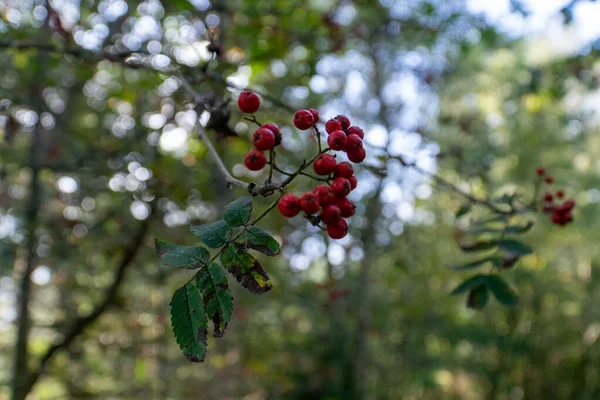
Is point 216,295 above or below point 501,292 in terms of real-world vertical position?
below

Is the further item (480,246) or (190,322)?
(480,246)

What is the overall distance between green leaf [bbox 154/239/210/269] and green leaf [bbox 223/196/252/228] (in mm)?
77

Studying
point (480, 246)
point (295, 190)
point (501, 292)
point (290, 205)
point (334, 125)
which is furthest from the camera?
point (295, 190)

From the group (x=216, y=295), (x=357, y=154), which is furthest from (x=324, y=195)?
(x=216, y=295)

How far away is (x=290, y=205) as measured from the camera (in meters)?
0.82

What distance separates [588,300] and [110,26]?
244 inches

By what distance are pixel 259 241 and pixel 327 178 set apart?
0.53ft

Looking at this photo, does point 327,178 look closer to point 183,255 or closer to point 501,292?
point 183,255

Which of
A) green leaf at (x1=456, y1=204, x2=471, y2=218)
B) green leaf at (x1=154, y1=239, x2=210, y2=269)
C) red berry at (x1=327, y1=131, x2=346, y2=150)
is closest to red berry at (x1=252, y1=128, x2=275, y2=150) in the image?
red berry at (x1=327, y1=131, x2=346, y2=150)

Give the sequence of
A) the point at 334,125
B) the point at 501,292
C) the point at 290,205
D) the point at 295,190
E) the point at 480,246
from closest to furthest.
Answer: the point at 290,205 → the point at 334,125 → the point at 501,292 → the point at 480,246 → the point at 295,190

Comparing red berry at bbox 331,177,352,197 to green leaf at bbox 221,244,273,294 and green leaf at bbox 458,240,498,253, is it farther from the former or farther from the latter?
green leaf at bbox 458,240,498,253

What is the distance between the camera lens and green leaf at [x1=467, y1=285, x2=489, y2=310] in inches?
58.9

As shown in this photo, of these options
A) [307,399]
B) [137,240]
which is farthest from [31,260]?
[307,399]

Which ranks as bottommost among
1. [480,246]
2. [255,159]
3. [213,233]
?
[213,233]
